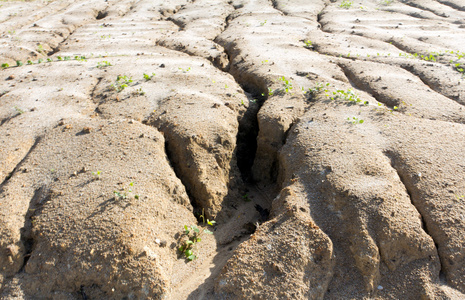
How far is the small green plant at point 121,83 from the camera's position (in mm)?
4090

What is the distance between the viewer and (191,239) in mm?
2814

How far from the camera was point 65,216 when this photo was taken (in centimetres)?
250

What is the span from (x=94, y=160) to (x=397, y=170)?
2747 millimetres

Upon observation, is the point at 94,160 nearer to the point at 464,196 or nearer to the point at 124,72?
the point at 124,72

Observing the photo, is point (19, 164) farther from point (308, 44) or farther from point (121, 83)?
point (308, 44)

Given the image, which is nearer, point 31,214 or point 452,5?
point 31,214

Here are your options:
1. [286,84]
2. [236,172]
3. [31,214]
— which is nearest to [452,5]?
Result: [286,84]

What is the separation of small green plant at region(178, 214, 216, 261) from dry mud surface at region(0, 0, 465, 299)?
0.06 meters

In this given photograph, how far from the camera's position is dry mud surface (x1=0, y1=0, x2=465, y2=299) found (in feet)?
7.62

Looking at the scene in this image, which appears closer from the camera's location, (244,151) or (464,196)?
(464,196)

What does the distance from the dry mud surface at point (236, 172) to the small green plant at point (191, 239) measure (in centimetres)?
6

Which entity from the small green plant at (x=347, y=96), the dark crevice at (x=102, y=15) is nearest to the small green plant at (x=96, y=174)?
the small green plant at (x=347, y=96)

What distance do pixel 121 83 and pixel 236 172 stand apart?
201 centimetres

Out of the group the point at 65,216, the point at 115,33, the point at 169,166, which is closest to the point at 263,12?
the point at 115,33
